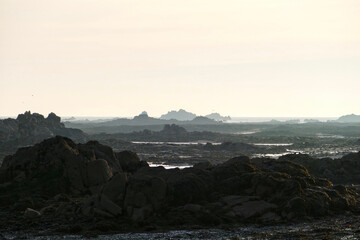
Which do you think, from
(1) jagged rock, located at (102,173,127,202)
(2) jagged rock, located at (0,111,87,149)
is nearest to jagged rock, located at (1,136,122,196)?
(1) jagged rock, located at (102,173,127,202)

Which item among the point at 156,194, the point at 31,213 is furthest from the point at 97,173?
the point at 156,194

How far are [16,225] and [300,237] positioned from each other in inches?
1039

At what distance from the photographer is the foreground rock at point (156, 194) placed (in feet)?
146

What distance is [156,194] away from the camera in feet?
155

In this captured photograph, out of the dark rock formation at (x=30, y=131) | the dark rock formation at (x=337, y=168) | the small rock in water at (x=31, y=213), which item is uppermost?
the dark rock formation at (x=30, y=131)

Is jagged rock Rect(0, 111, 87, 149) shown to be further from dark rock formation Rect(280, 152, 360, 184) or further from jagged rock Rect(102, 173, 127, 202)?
jagged rock Rect(102, 173, 127, 202)

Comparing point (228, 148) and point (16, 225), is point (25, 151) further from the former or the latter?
point (228, 148)

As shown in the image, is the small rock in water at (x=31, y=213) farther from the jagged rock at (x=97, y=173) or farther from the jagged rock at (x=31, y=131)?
the jagged rock at (x=31, y=131)

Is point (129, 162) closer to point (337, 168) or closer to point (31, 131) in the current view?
point (337, 168)

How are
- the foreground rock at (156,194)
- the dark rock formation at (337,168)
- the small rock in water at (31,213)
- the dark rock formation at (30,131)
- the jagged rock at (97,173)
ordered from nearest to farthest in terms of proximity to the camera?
the foreground rock at (156,194)
the small rock in water at (31,213)
the jagged rock at (97,173)
the dark rock formation at (337,168)
the dark rock formation at (30,131)

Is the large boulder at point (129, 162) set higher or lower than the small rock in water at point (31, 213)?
higher

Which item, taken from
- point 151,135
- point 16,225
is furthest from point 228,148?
point 16,225

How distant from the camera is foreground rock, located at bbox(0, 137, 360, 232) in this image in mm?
44531

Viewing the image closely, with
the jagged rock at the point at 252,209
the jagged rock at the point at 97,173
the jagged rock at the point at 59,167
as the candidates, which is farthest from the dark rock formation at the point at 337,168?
the jagged rock at the point at 97,173
